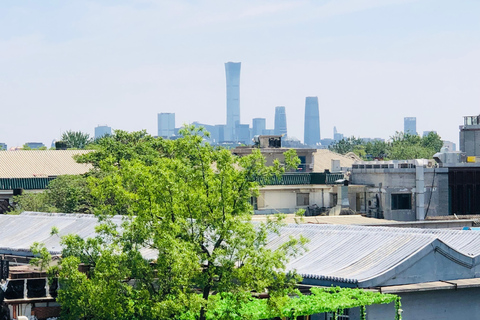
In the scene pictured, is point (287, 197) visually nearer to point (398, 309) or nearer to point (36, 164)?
point (36, 164)

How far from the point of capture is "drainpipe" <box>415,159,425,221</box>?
65.1 metres

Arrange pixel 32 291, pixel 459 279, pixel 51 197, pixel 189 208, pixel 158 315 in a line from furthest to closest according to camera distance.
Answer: pixel 51 197, pixel 459 279, pixel 32 291, pixel 189 208, pixel 158 315

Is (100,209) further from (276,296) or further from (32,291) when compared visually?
(276,296)

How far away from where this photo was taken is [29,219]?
4578cm

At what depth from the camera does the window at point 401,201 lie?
66.6m

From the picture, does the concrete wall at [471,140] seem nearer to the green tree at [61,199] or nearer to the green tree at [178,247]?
the green tree at [61,199]

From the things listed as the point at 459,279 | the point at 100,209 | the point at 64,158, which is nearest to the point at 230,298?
the point at 100,209

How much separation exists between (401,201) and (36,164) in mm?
40878

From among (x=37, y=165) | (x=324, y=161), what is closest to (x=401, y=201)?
(x=324, y=161)

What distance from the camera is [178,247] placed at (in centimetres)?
2212

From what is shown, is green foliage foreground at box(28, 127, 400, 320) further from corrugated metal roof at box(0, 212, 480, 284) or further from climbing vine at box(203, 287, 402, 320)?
corrugated metal roof at box(0, 212, 480, 284)

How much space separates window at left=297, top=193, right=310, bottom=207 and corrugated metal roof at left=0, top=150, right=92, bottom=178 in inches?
949

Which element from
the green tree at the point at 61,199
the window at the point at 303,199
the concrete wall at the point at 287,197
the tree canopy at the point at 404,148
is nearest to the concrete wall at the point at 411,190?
the concrete wall at the point at 287,197

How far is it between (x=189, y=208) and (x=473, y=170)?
4662 centimetres
